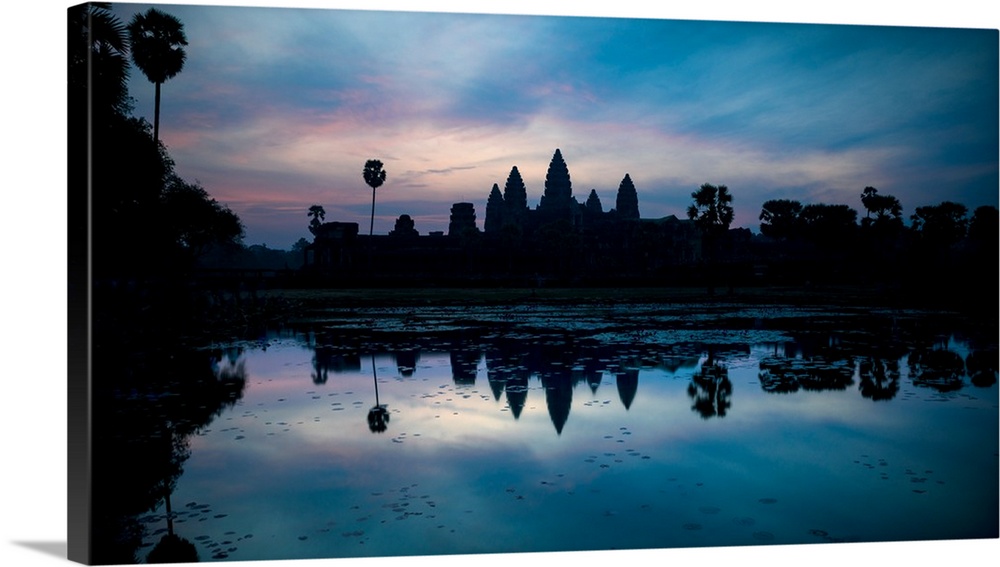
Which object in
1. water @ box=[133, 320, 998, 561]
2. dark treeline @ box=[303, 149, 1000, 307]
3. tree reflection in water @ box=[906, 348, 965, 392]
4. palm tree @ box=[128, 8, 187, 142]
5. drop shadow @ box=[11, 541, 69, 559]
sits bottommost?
drop shadow @ box=[11, 541, 69, 559]

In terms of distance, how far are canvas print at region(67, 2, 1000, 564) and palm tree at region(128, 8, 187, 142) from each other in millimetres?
104

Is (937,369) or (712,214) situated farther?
(712,214)

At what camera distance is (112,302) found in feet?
38.3

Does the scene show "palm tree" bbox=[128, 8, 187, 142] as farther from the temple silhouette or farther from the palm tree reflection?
the temple silhouette

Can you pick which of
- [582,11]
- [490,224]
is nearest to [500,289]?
[582,11]

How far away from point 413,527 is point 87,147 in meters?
3.37

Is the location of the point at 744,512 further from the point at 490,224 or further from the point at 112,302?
the point at 490,224

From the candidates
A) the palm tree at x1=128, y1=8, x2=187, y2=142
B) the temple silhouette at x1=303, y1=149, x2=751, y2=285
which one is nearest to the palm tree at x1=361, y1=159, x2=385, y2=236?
the palm tree at x1=128, y1=8, x2=187, y2=142

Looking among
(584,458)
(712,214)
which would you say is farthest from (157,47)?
(712,214)

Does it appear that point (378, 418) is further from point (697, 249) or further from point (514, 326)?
point (697, 249)

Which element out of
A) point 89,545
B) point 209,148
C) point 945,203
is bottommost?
point 89,545

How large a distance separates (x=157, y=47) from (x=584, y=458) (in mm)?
8697

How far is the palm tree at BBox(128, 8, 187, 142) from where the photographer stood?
29.9ft

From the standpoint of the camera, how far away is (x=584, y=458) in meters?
7.47
